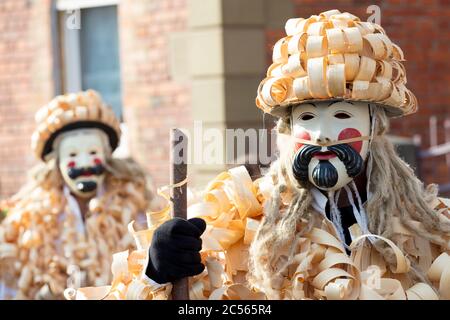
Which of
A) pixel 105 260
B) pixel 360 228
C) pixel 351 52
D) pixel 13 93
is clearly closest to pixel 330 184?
pixel 360 228

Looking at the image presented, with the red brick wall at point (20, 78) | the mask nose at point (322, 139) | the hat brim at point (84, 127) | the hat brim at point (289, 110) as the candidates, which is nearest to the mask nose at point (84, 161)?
the hat brim at point (84, 127)

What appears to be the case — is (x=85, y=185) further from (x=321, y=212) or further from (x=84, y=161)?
(x=321, y=212)

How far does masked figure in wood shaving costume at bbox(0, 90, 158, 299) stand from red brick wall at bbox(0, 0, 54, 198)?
2.71 m

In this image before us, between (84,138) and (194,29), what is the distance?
2179 mm

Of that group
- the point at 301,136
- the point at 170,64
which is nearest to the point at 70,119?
the point at 170,64

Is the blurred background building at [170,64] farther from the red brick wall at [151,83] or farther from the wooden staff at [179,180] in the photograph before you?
the wooden staff at [179,180]

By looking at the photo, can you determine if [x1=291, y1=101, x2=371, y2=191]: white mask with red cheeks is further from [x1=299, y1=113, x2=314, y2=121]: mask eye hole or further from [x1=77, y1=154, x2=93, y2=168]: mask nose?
[x1=77, y1=154, x2=93, y2=168]: mask nose

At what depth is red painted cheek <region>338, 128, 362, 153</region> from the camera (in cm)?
331

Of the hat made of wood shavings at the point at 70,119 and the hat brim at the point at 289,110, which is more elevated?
the hat brim at the point at 289,110

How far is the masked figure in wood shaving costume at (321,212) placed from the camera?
10.6ft

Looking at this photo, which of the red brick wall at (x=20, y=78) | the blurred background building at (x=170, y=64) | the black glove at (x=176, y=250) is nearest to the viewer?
the black glove at (x=176, y=250)

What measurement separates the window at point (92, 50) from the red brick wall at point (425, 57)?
177 cm

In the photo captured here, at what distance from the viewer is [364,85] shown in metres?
3.27
